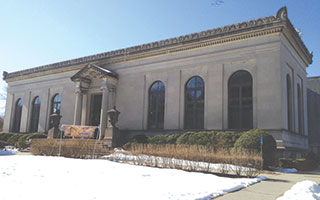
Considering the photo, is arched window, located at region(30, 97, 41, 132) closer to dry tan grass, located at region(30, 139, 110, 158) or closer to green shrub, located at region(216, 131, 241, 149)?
dry tan grass, located at region(30, 139, 110, 158)

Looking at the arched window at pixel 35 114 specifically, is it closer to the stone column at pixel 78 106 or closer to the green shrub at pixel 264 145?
the stone column at pixel 78 106

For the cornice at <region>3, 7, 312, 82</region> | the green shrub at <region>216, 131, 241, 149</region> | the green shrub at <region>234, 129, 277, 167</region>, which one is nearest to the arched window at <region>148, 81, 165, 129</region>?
the cornice at <region>3, 7, 312, 82</region>

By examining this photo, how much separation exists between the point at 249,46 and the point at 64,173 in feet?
59.7

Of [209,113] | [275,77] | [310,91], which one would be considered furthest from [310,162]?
[310,91]

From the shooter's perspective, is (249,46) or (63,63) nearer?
(249,46)

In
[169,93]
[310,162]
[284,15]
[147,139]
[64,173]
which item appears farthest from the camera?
[169,93]

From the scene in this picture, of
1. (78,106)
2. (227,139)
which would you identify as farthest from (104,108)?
(227,139)

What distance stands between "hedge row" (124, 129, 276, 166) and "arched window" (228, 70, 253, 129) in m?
2.38

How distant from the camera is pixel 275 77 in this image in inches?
852

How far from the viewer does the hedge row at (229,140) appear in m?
17.3

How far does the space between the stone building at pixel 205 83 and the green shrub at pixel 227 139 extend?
2459mm

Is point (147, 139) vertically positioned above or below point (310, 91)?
below

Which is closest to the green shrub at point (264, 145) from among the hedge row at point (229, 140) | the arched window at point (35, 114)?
the hedge row at point (229, 140)

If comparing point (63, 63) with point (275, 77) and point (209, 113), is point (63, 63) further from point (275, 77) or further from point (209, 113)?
point (275, 77)
